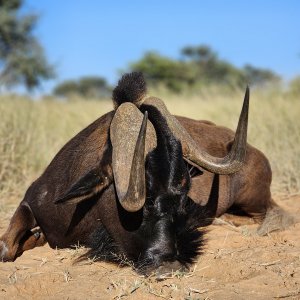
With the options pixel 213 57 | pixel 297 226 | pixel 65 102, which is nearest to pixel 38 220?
pixel 297 226

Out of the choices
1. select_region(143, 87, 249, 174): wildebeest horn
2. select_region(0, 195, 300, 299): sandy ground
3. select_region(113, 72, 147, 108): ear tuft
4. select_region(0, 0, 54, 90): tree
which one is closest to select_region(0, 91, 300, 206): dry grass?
select_region(0, 195, 300, 299): sandy ground

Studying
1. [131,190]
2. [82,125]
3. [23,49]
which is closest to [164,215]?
[131,190]

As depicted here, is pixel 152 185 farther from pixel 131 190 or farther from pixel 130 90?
pixel 130 90

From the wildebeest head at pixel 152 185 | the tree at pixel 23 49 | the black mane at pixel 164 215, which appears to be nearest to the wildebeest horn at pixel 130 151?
the wildebeest head at pixel 152 185

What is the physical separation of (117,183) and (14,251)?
1459mm

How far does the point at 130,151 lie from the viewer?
4.25 meters

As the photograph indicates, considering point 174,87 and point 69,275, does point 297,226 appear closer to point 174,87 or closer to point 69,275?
point 69,275

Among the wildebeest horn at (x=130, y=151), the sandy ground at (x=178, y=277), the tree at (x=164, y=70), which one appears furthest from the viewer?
the tree at (x=164, y=70)

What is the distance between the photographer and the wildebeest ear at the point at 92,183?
4.09 meters

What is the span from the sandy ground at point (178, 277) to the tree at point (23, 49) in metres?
17.2

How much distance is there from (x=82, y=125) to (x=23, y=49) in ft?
33.7

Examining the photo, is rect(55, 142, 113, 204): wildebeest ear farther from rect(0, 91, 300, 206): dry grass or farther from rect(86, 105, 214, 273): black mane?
rect(0, 91, 300, 206): dry grass

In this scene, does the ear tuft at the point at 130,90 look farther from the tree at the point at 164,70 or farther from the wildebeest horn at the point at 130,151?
the tree at the point at 164,70

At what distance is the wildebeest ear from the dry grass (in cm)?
299
